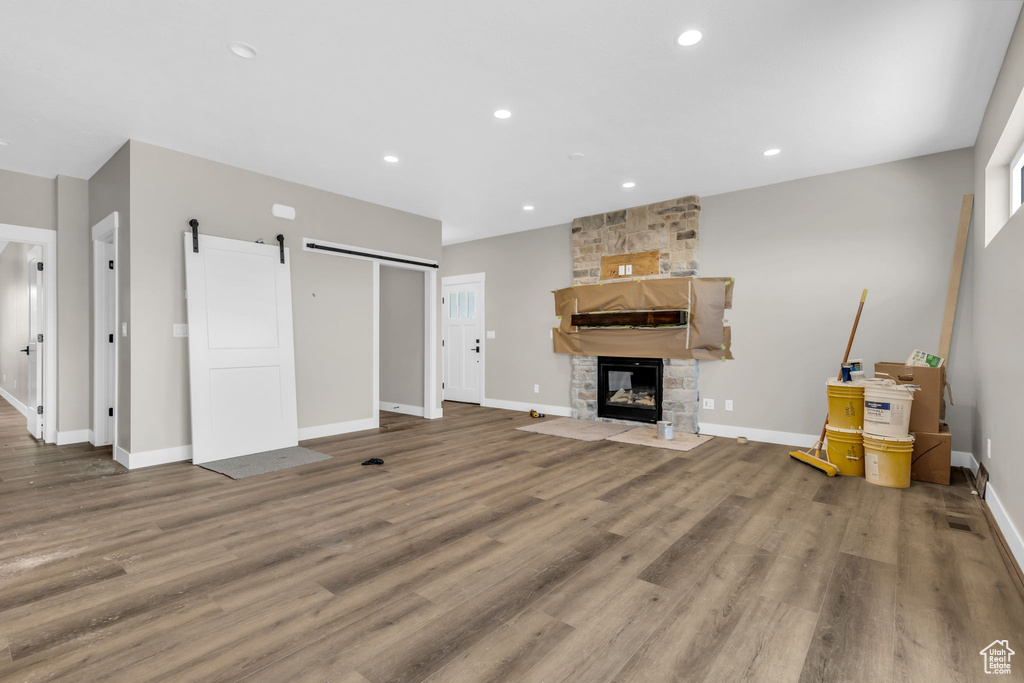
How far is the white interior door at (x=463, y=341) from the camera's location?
25.5 ft

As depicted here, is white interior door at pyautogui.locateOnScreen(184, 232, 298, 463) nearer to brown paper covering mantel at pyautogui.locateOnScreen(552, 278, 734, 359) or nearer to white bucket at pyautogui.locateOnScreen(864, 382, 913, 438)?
brown paper covering mantel at pyautogui.locateOnScreen(552, 278, 734, 359)

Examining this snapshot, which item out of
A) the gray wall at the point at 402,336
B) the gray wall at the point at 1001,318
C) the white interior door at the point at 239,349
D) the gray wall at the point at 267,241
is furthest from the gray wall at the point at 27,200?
the gray wall at the point at 1001,318

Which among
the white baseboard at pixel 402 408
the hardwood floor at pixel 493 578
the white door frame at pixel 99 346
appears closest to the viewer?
the hardwood floor at pixel 493 578

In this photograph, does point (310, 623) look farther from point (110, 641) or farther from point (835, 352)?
point (835, 352)

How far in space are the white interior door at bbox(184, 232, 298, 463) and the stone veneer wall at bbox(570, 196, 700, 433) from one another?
3.60 meters

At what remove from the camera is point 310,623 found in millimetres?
1831

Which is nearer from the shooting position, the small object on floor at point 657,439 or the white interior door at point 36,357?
the small object on floor at point 657,439

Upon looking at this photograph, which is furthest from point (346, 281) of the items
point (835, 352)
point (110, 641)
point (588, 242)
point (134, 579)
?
point (835, 352)

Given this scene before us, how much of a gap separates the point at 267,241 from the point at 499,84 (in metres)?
2.98

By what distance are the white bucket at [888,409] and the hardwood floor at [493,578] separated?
441 mm

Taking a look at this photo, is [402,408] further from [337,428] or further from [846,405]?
[846,405]

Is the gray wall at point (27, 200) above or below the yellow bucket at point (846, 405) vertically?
above

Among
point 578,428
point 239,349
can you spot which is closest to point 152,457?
point 239,349

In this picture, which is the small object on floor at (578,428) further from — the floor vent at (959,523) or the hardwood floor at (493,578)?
the floor vent at (959,523)
